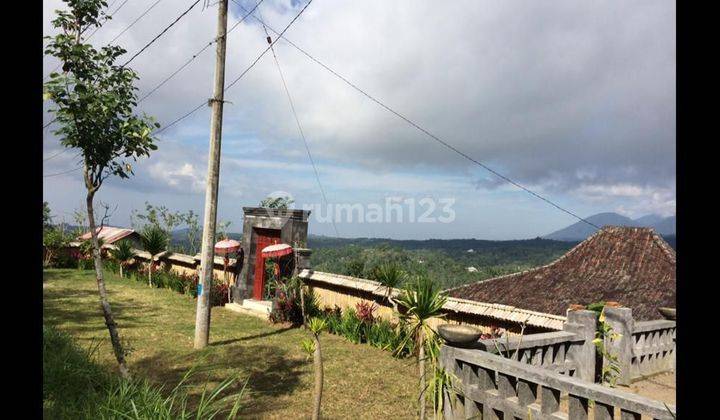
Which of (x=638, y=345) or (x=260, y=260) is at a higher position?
(x=260, y=260)

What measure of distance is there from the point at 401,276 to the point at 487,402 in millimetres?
6417

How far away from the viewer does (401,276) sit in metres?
12.1

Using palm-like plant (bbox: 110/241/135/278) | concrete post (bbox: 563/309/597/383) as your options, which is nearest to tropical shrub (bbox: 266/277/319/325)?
concrete post (bbox: 563/309/597/383)

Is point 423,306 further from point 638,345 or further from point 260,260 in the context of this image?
point 260,260

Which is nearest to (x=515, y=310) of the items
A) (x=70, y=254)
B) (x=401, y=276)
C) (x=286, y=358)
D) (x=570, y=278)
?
(x=401, y=276)

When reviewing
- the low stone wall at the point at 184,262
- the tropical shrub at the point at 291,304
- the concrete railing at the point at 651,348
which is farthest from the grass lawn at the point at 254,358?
the concrete railing at the point at 651,348

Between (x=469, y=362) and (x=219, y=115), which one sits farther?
(x=219, y=115)

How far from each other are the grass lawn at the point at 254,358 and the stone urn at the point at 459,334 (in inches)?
81.0

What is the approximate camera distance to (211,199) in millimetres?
11336

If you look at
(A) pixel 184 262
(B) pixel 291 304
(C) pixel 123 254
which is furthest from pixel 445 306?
(C) pixel 123 254

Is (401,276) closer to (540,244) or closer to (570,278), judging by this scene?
(570,278)

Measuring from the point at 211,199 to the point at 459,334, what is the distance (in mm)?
7504
